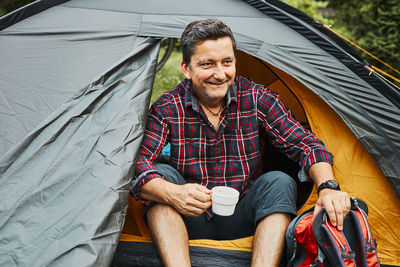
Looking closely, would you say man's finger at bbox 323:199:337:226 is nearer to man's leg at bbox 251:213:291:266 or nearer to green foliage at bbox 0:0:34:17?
man's leg at bbox 251:213:291:266

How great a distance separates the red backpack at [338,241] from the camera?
4.13 ft

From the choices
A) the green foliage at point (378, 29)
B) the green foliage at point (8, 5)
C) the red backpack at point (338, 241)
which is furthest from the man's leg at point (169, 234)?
the green foliage at point (378, 29)

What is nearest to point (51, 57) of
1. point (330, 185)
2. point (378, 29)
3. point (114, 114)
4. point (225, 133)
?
point (114, 114)

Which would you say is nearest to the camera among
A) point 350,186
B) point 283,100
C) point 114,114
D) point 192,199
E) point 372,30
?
point 192,199

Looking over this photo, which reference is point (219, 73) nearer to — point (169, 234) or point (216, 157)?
point (216, 157)

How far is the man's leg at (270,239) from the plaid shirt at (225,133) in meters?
0.27

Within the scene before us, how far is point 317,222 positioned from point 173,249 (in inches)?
19.9

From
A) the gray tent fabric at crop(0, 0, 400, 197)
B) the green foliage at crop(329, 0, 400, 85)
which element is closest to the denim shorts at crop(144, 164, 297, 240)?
the gray tent fabric at crop(0, 0, 400, 197)

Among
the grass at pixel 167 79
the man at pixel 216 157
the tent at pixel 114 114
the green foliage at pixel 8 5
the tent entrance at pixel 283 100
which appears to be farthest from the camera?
the grass at pixel 167 79

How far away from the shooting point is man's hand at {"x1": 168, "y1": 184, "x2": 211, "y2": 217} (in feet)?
4.67

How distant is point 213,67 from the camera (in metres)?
1.66

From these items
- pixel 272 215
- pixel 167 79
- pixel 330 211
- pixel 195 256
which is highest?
pixel 330 211

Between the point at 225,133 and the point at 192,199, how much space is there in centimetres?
45

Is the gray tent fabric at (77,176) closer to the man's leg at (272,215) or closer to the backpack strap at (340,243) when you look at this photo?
the man's leg at (272,215)
